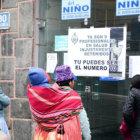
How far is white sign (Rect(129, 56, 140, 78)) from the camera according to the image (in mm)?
5715

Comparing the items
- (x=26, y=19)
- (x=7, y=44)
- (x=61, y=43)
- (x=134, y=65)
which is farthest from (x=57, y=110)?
(x=7, y=44)

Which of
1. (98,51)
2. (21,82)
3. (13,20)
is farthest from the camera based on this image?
(13,20)

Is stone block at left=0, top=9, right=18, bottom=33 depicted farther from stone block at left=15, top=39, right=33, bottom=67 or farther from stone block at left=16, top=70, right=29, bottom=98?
stone block at left=16, top=70, right=29, bottom=98

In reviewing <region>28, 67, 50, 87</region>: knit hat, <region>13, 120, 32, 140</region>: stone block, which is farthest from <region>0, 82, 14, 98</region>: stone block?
<region>28, 67, 50, 87</region>: knit hat

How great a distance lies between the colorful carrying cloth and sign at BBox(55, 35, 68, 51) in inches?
108

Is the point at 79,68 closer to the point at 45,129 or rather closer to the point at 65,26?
the point at 65,26

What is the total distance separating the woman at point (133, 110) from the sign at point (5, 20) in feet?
10.9

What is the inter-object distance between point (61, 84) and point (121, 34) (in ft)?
7.42

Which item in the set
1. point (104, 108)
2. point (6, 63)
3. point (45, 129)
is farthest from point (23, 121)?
point (45, 129)

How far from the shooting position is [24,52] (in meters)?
6.90

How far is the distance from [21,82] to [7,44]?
0.85m

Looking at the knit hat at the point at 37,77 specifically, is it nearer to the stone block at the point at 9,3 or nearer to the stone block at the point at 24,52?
the stone block at the point at 24,52

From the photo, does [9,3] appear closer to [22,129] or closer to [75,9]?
[75,9]

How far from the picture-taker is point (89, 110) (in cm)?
633
